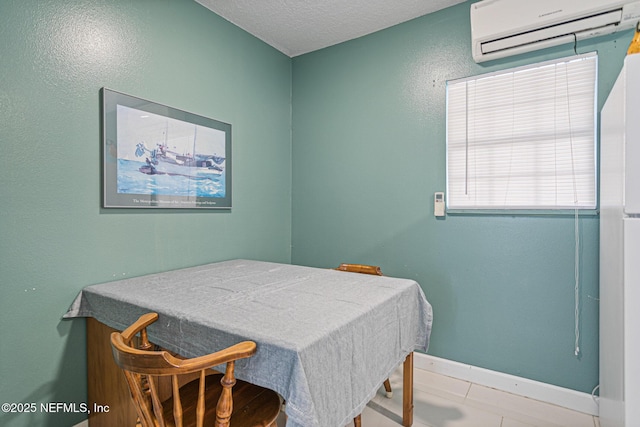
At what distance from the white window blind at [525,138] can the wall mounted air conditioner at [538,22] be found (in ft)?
0.45

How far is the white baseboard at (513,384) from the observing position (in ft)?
6.56

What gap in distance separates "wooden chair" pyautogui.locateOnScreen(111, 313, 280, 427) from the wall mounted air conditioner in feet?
7.66

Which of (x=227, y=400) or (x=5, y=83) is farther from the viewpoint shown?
(x=5, y=83)

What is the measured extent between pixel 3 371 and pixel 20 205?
77 centimetres

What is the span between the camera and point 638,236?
1150mm

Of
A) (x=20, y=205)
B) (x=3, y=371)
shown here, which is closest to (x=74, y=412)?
(x=3, y=371)

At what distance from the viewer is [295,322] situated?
119 cm

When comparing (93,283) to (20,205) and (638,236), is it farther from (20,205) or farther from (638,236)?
(638,236)

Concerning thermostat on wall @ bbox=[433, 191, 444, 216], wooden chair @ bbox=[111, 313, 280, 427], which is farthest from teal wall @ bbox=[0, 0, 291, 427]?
thermostat on wall @ bbox=[433, 191, 444, 216]

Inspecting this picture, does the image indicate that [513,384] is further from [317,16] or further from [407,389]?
[317,16]

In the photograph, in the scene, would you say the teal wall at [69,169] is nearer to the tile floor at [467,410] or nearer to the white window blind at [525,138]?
the tile floor at [467,410]

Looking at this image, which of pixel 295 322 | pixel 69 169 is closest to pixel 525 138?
pixel 295 322

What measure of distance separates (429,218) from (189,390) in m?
1.93

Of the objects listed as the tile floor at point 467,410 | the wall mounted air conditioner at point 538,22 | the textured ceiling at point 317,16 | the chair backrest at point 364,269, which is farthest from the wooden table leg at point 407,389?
the textured ceiling at point 317,16
